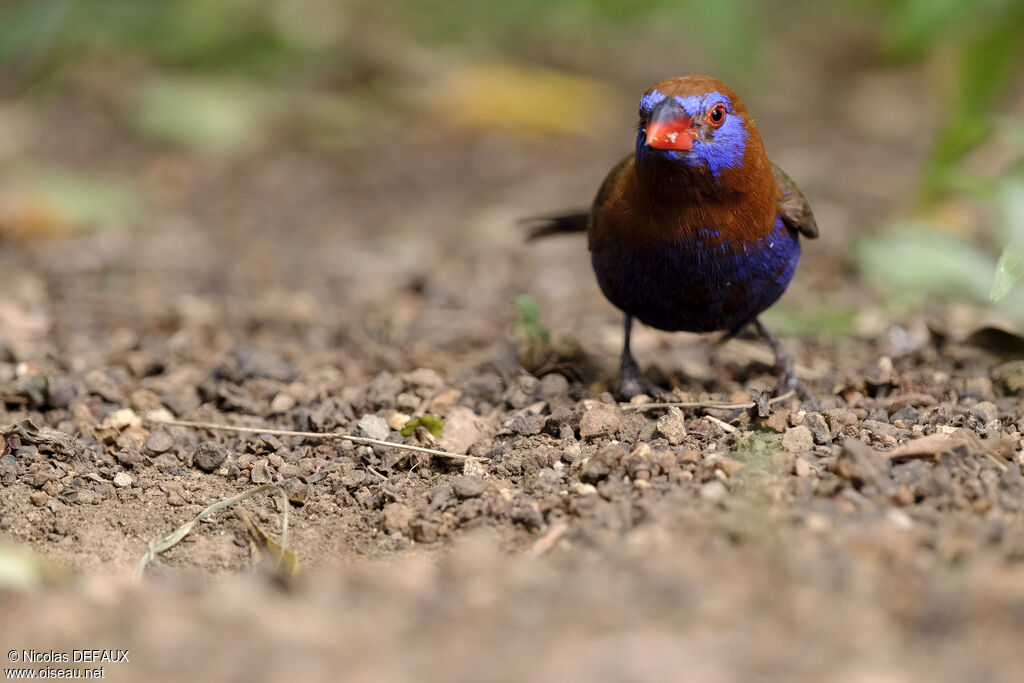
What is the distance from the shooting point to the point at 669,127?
3.17 metres

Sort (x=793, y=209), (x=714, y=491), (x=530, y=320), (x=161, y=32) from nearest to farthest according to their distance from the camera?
1. (x=714, y=491)
2. (x=793, y=209)
3. (x=530, y=320)
4. (x=161, y=32)

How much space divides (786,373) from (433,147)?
4417 mm

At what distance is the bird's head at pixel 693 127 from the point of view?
10.4ft

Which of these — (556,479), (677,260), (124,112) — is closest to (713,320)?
(677,260)

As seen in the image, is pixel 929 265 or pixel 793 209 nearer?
pixel 793 209

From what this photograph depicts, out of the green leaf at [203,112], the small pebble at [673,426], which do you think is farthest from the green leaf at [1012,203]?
the green leaf at [203,112]

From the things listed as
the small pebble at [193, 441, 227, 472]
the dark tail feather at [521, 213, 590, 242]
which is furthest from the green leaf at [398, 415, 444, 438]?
the dark tail feather at [521, 213, 590, 242]

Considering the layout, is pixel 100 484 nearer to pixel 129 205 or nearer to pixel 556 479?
pixel 556 479

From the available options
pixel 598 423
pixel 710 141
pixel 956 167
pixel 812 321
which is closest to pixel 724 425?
pixel 598 423

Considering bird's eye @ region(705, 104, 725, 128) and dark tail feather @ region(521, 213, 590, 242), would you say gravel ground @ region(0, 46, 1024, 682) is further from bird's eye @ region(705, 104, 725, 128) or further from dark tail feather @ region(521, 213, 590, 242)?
bird's eye @ region(705, 104, 725, 128)

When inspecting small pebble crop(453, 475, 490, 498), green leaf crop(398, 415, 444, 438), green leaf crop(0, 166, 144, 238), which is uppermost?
small pebble crop(453, 475, 490, 498)

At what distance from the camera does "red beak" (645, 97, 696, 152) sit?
316 centimetres

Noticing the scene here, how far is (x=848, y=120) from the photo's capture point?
8.62m

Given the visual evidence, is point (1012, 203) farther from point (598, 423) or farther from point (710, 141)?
point (598, 423)
